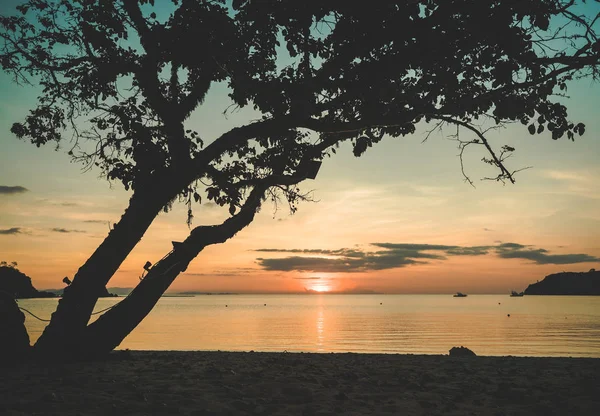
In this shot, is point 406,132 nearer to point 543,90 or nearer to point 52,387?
point 543,90

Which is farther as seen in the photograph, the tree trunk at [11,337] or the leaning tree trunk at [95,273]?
the leaning tree trunk at [95,273]

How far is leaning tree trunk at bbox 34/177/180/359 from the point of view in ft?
32.8

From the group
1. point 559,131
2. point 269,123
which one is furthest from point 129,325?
point 559,131

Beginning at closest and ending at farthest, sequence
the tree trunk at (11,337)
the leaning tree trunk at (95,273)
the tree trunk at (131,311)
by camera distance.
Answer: the tree trunk at (11,337), the leaning tree trunk at (95,273), the tree trunk at (131,311)

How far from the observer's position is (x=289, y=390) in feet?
24.0

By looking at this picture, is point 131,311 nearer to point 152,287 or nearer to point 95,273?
point 152,287

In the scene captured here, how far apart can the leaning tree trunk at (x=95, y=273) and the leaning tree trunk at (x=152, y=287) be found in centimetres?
35

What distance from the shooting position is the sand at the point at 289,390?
6.19 meters

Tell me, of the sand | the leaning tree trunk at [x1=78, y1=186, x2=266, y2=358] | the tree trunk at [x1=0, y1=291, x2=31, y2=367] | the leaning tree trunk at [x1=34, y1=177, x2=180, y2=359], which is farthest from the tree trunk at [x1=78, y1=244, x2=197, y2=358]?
the tree trunk at [x1=0, y1=291, x2=31, y2=367]

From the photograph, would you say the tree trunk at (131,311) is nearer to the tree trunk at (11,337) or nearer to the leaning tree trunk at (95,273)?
the leaning tree trunk at (95,273)

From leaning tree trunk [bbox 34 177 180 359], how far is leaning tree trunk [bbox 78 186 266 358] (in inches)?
13.8

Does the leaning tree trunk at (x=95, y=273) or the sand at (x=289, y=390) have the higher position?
the leaning tree trunk at (x=95, y=273)

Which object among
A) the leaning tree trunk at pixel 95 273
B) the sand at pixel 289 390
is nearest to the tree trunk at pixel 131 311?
the leaning tree trunk at pixel 95 273

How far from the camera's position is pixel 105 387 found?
7.18 meters
